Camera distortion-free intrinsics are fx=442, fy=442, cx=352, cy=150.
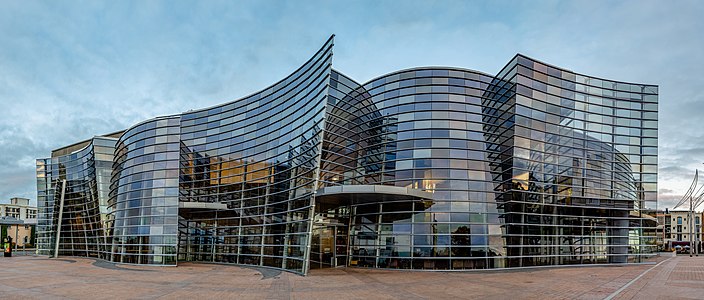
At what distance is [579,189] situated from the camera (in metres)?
35.2

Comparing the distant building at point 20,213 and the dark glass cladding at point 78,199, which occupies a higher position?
the dark glass cladding at point 78,199

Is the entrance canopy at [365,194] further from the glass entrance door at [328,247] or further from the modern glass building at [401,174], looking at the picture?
the glass entrance door at [328,247]

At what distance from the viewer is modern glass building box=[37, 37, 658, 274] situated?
3061 cm

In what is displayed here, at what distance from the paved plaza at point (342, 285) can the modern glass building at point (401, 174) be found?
346cm

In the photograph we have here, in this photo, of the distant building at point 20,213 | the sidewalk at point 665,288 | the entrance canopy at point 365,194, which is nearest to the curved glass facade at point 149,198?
the entrance canopy at point 365,194

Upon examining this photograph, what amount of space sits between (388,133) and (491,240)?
10.6m

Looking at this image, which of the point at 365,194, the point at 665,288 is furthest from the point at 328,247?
the point at 665,288

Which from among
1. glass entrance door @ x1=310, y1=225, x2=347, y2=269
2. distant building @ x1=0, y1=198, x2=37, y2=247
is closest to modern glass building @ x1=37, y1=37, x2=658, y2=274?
glass entrance door @ x1=310, y1=225, x2=347, y2=269

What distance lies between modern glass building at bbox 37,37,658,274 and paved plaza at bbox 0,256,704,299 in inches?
136

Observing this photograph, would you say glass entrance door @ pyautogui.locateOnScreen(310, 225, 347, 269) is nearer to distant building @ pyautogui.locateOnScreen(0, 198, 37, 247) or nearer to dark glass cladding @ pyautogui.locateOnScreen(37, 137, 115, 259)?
dark glass cladding @ pyautogui.locateOnScreen(37, 137, 115, 259)

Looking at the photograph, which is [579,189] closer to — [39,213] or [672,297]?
[672,297]

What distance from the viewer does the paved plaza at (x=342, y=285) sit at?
18.4 meters

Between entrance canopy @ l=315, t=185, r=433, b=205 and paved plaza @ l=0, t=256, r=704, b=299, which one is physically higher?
entrance canopy @ l=315, t=185, r=433, b=205

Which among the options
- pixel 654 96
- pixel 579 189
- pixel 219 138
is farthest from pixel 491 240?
pixel 219 138
